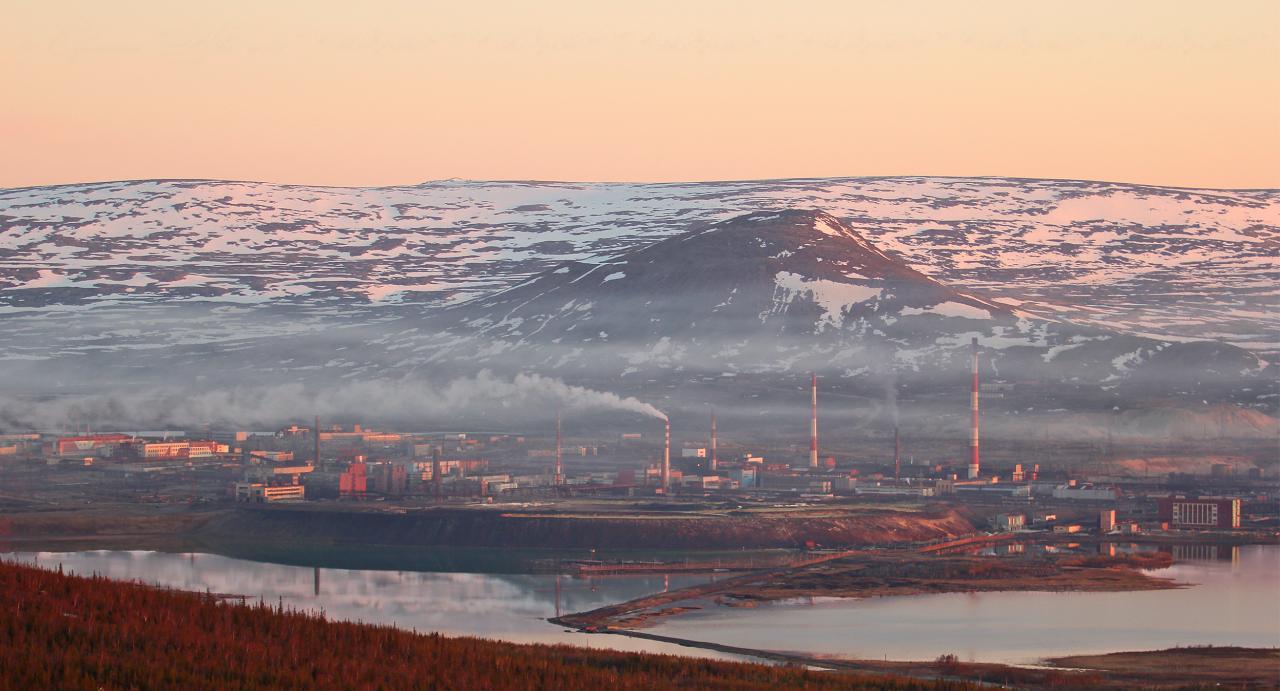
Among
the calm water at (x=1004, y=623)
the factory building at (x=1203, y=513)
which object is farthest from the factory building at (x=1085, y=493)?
the calm water at (x=1004, y=623)

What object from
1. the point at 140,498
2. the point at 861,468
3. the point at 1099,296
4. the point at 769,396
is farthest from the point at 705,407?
the point at 140,498

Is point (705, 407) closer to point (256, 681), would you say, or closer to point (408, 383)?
point (408, 383)

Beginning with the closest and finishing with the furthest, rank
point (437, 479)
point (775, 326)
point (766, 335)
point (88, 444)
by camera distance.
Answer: point (437, 479), point (88, 444), point (766, 335), point (775, 326)

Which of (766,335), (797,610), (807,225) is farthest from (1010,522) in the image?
(807,225)

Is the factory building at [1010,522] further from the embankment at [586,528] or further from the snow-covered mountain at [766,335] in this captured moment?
the snow-covered mountain at [766,335]

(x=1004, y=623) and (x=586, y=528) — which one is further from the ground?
(x=586, y=528)

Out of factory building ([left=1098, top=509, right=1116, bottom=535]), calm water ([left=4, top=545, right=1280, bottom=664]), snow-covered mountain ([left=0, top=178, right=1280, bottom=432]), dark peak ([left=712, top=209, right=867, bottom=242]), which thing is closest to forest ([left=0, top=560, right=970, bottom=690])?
calm water ([left=4, top=545, right=1280, bottom=664])

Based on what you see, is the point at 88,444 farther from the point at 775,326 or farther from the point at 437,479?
the point at 775,326
